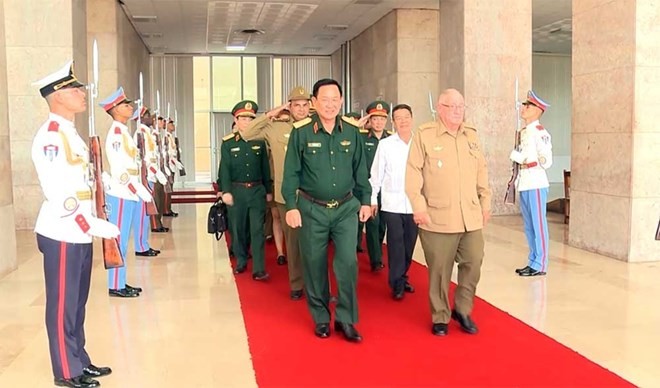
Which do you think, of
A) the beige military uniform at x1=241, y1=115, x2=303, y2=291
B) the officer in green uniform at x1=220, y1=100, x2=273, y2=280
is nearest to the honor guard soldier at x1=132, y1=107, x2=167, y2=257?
the officer in green uniform at x1=220, y1=100, x2=273, y2=280

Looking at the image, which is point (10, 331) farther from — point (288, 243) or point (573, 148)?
point (573, 148)

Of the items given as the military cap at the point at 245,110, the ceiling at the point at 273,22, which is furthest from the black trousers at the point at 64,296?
the ceiling at the point at 273,22

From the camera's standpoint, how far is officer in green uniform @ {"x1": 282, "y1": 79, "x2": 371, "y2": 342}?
420 cm

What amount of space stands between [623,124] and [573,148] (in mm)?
861

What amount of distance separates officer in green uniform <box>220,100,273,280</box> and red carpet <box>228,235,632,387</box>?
1.00m

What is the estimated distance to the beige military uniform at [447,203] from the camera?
425 cm

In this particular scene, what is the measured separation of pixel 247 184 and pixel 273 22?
9864 mm

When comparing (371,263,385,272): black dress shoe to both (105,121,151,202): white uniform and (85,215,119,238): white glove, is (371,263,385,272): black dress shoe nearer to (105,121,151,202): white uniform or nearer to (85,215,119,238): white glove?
(105,121,151,202): white uniform

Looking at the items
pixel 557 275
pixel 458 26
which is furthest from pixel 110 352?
pixel 458 26

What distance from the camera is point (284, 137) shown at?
18.9 ft

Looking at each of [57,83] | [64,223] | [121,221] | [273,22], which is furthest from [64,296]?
[273,22]

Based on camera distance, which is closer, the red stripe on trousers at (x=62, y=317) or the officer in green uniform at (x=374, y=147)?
the red stripe on trousers at (x=62, y=317)

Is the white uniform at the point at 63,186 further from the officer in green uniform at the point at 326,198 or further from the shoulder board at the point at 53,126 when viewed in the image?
the officer in green uniform at the point at 326,198

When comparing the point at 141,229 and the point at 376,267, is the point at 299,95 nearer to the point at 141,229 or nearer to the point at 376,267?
the point at 376,267
